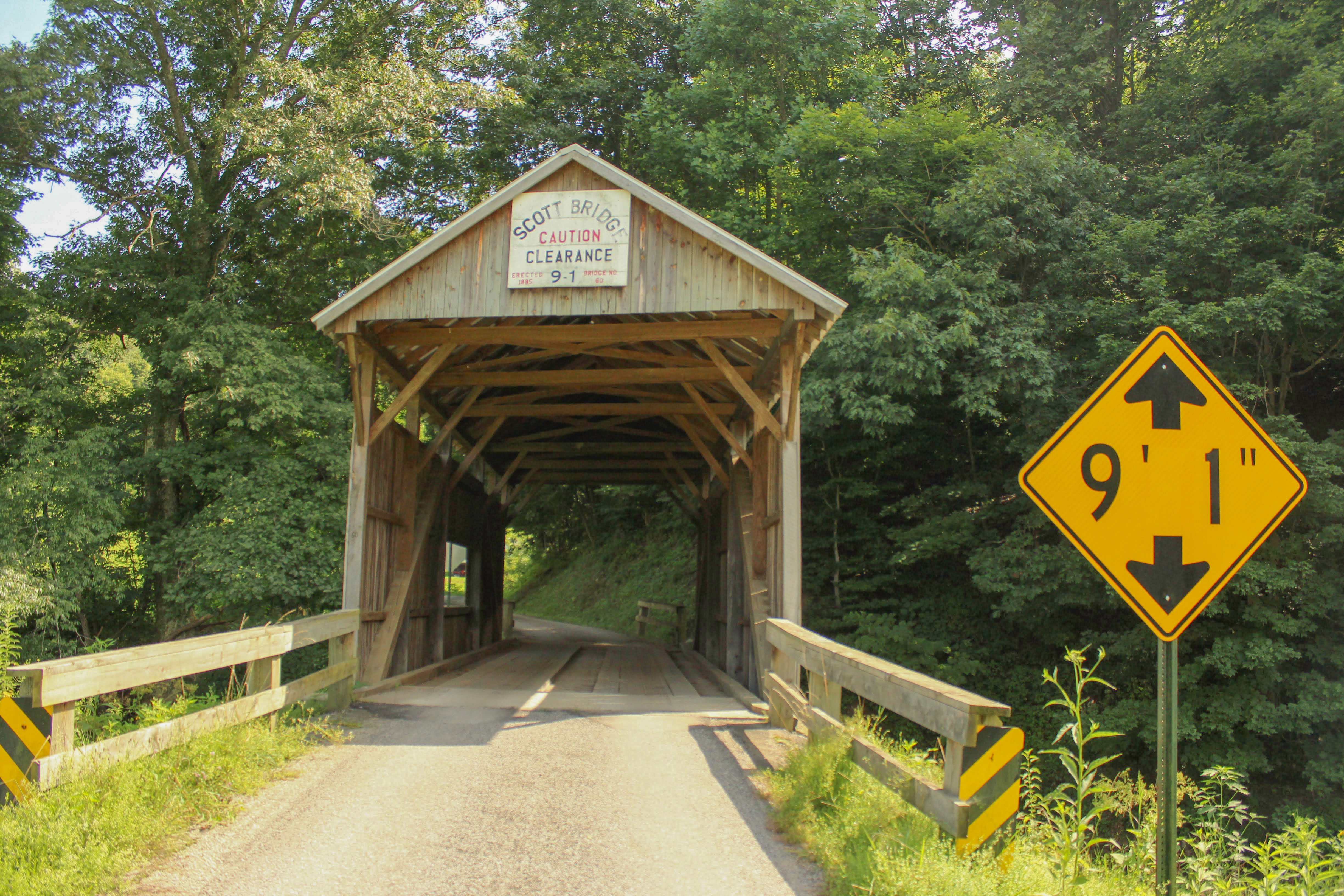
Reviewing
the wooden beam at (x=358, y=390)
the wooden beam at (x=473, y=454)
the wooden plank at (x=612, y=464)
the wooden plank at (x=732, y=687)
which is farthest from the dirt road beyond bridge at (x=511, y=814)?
the wooden plank at (x=612, y=464)

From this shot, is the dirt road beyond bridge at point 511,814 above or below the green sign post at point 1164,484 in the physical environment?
below

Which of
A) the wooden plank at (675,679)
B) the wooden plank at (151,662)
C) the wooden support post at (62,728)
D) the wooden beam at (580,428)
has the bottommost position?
the wooden plank at (675,679)

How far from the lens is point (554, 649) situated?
15.6m

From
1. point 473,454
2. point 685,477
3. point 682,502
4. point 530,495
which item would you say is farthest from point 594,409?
point 530,495

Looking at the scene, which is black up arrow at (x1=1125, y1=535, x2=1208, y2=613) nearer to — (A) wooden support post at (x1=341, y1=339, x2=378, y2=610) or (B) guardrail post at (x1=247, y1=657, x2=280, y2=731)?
(B) guardrail post at (x1=247, y1=657, x2=280, y2=731)

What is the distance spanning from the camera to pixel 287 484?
39.4 ft

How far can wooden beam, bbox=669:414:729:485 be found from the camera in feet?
36.0

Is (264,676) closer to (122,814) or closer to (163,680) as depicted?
(163,680)

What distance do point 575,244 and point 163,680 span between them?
4.44 metres

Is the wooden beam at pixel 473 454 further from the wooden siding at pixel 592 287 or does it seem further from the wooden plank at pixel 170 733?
the wooden plank at pixel 170 733

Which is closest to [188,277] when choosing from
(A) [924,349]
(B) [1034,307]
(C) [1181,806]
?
(A) [924,349]

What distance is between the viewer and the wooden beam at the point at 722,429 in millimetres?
9555

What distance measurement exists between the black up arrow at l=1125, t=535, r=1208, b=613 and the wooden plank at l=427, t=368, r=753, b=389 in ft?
21.0

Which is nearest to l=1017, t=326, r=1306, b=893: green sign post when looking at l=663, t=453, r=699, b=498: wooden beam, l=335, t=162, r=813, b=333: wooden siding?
l=335, t=162, r=813, b=333: wooden siding
